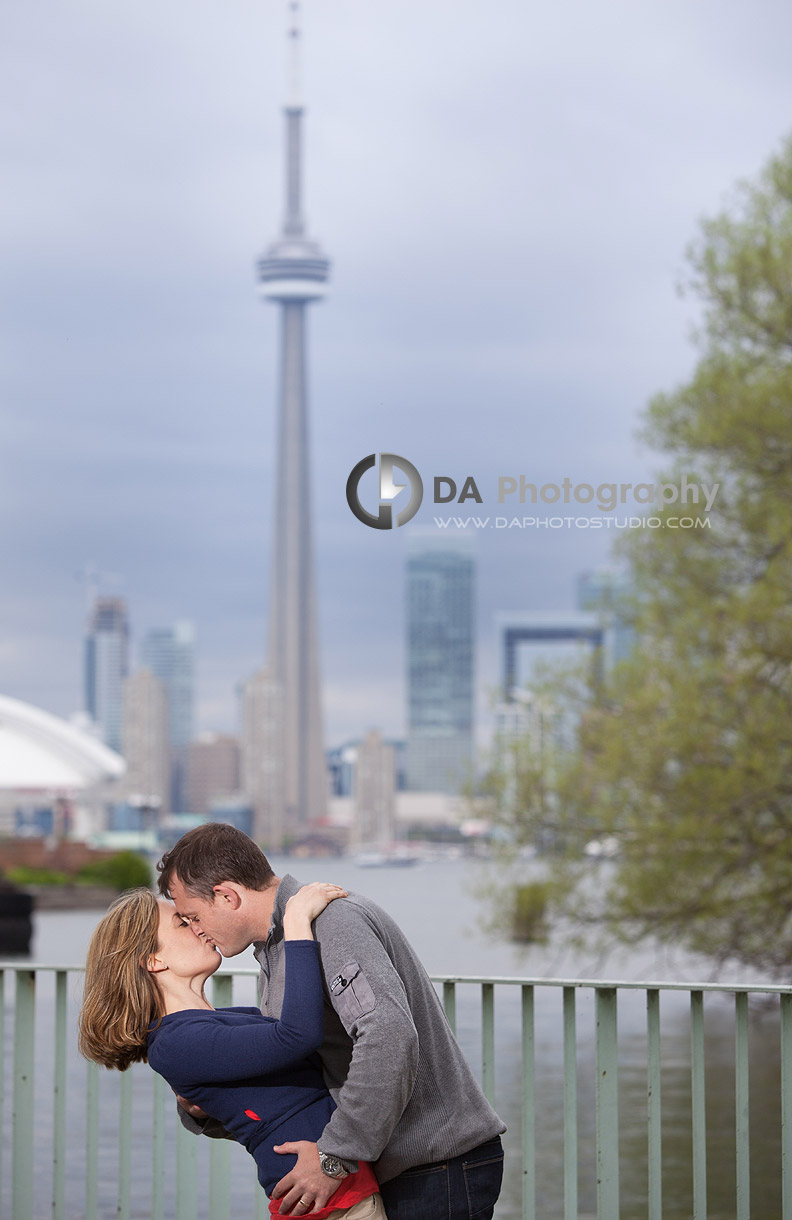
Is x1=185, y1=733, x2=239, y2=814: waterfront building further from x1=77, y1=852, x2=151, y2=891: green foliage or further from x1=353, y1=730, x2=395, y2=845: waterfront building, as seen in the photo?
x1=77, y1=852, x2=151, y2=891: green foliage

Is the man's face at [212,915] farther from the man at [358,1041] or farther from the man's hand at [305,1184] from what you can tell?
the man's hand at [305,1184]

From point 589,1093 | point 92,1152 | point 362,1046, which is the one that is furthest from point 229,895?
point 589,1093

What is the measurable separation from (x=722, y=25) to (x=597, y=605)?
14.7 ft

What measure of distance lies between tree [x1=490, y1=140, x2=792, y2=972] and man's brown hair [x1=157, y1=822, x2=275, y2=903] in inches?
306

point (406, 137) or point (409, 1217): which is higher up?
point (406, 137)

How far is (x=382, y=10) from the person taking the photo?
12969mm

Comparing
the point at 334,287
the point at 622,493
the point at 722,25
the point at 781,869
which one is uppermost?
the point at 334,287

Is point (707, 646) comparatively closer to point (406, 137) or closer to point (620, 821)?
point (620, 821)

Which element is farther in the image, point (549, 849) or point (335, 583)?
point (335, 583)

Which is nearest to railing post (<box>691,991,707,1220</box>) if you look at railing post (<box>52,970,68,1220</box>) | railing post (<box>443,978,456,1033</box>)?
railing post (<box>443,978,456,1033</box>)

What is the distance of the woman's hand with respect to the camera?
6.10 ft

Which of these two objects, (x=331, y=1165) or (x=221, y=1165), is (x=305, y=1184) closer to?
(x=331, y=1165)

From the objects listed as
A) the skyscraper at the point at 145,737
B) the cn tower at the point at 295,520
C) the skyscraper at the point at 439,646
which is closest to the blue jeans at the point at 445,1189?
the skyscraper at the point at 439,646

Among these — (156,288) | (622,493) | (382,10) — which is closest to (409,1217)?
(622,493)
